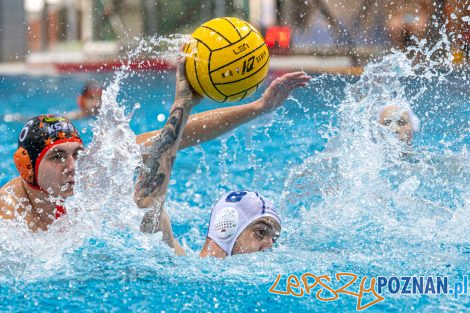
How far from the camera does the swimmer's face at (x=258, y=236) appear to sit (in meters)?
3.10

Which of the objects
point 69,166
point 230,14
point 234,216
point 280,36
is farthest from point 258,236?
point 230,14

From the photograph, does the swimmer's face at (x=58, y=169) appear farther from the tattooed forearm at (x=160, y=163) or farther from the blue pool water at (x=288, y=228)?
the tattooed forearm at (x=160, y=163)

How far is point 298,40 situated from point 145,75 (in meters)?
2.64

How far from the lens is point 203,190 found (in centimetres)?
527

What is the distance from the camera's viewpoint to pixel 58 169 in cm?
322

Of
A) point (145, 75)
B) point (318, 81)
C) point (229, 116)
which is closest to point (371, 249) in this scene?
point (229, 116)

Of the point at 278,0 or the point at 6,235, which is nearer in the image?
the point at 6,235

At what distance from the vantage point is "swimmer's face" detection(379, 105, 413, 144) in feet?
14.6

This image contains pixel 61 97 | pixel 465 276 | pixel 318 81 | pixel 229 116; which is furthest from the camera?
pixel 61 97

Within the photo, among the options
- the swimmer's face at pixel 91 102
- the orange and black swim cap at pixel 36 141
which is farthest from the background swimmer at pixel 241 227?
the swimmer's face at pixel 91 102

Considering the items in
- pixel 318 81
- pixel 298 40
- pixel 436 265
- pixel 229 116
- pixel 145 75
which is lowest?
pixel 436 265

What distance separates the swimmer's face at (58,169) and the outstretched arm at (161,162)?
463 mm

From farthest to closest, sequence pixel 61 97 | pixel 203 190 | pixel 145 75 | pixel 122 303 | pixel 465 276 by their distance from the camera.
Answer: pixel 145 75, pixel 61 97, pixel 203 190, pixel 465 276, pixel 122 303

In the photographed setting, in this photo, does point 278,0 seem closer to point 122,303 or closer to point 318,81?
point 318,81
